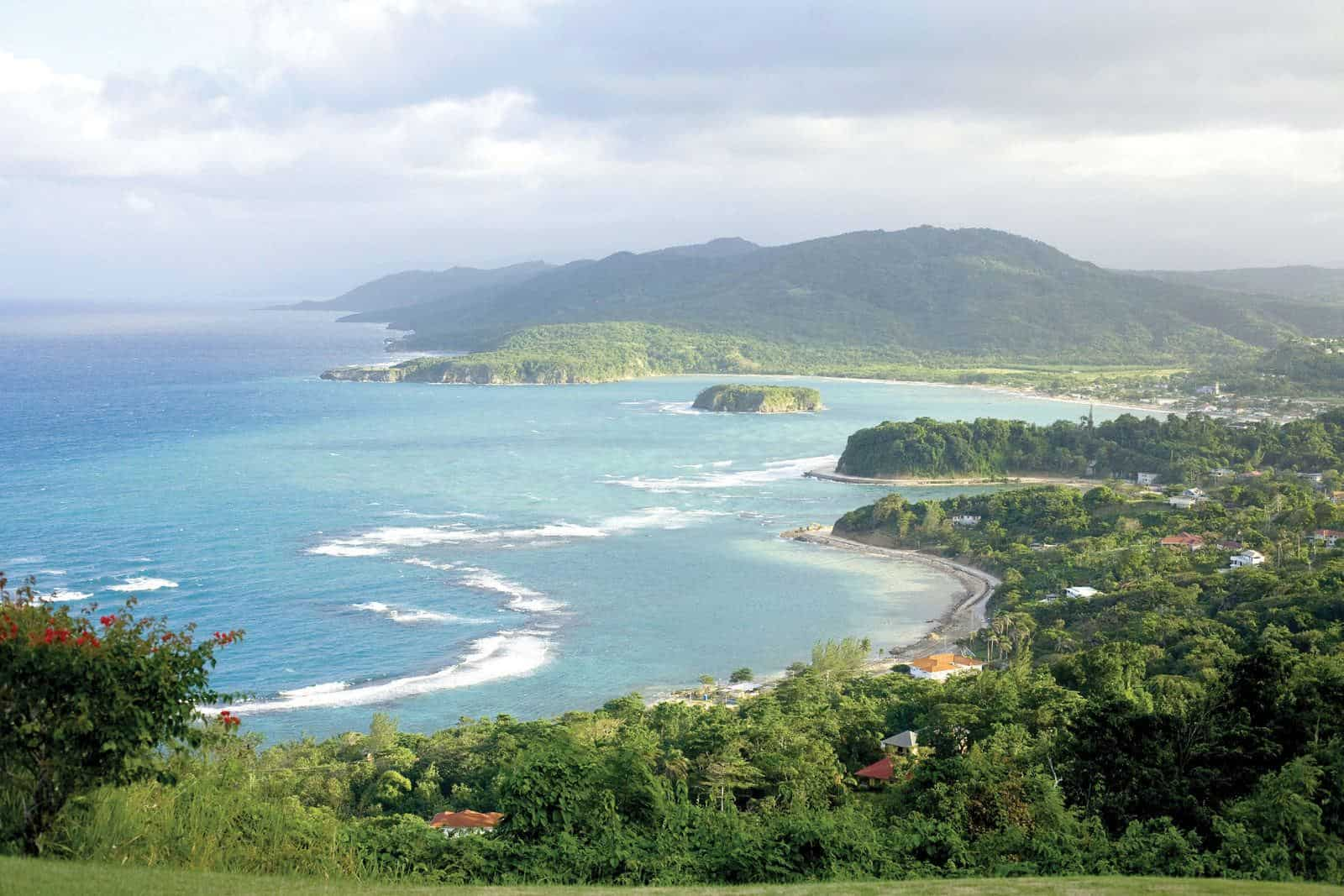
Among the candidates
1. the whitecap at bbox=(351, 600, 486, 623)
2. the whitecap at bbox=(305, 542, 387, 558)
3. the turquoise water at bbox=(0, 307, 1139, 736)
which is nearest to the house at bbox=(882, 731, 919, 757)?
the turquoise water at bbox=(0, 307, 1139, 736)

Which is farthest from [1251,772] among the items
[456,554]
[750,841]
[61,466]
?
[61,466]

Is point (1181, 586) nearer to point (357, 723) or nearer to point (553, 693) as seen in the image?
point (553, 693)

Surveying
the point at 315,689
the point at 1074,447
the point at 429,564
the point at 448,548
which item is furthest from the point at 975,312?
the point at 315,689

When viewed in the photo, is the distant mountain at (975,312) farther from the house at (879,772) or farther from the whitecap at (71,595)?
the house at (879,772)

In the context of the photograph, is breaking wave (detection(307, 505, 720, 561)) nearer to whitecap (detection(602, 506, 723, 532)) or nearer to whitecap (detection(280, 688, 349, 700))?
whitecap (detection(602, 506, 723, 532))

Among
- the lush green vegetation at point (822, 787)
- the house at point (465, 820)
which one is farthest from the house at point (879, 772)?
the house at point (465, 820)
